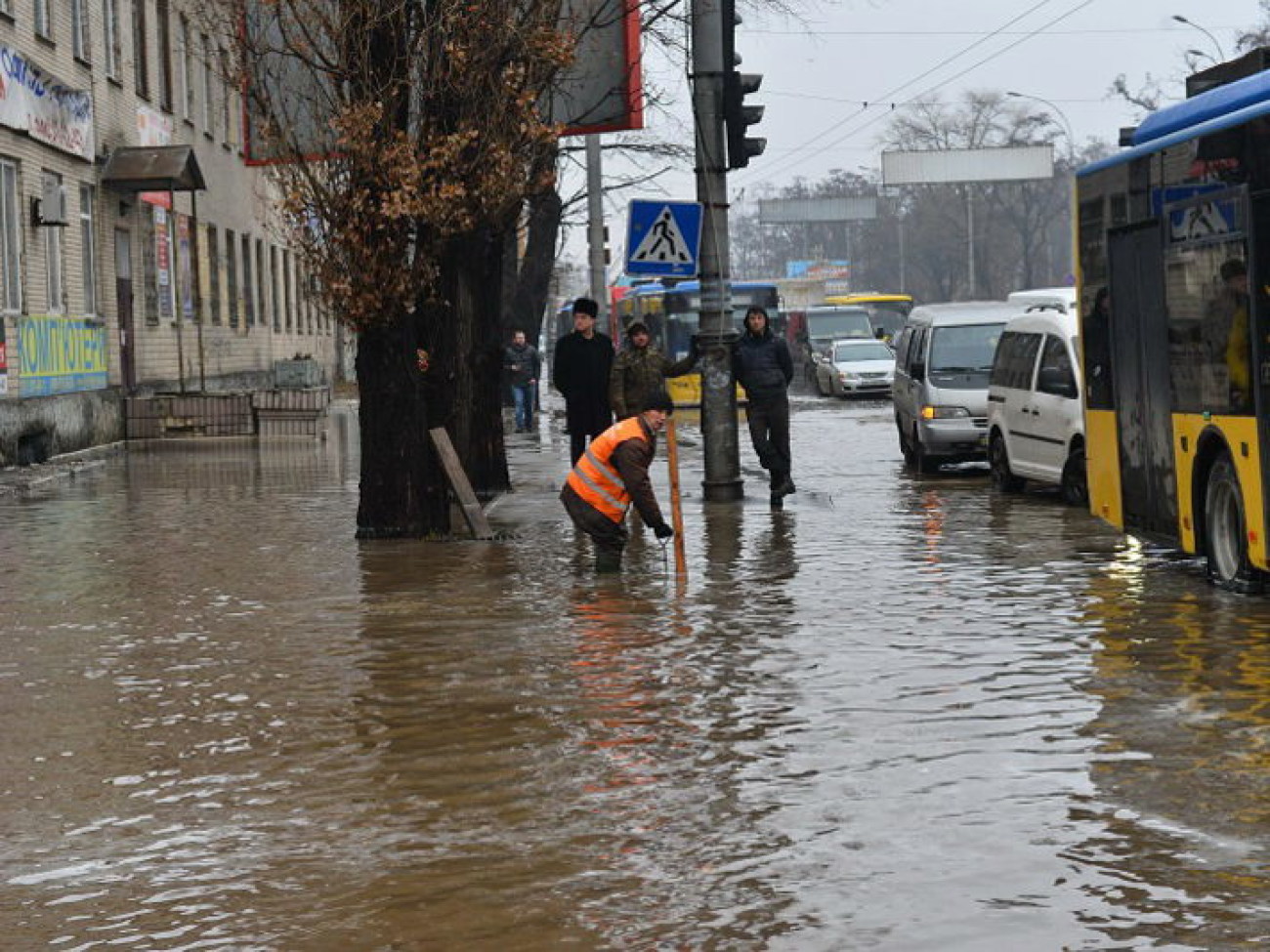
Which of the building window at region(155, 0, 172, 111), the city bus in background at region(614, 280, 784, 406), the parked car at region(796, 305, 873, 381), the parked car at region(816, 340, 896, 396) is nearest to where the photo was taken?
the building window at region(155, 0, 172, 111)

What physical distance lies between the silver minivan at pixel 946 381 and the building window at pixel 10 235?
10.8 metres

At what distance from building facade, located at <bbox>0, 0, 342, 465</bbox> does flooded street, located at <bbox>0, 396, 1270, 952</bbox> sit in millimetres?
5276

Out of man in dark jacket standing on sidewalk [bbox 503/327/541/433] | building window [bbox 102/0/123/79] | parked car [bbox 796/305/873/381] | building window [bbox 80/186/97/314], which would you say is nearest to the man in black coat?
building window [bbox 80/186/97/314]

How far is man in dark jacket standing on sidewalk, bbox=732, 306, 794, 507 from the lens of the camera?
20594 mm

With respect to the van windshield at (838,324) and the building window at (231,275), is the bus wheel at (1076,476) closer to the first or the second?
the building window at (231,275)

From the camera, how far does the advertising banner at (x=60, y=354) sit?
28344mm

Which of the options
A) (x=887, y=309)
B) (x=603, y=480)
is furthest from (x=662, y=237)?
(x=887, y=309)

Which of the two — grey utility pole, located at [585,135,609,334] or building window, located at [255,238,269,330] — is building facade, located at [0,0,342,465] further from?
grey utility pole, located at [585,135,609,334]

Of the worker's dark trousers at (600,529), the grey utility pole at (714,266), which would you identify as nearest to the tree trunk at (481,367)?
the grey utility pole at (714,266)

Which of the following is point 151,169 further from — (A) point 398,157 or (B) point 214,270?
(A) point 398,157

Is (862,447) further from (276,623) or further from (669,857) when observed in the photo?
(669,857)

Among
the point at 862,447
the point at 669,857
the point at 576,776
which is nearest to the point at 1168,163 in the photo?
the point at 576,776

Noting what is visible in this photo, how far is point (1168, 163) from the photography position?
1362 centimetres

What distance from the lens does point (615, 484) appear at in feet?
47.6
